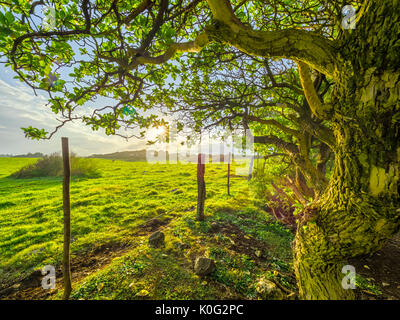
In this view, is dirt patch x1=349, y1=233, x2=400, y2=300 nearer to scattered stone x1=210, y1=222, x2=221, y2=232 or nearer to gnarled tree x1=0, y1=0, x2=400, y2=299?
gnarled tree x1=0, y1=0, x2=400, y2=299

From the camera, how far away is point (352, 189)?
181cm

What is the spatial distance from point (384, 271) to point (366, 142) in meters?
6.88

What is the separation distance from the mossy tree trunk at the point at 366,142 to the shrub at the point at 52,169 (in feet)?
99.0

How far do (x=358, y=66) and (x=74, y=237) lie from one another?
10698mm

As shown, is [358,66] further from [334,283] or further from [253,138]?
[253,138]

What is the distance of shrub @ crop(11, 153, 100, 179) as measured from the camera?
25.4 meters

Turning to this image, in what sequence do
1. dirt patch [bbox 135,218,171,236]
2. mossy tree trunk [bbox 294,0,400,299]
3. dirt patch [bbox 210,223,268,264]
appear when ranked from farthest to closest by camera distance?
1. dirt patch [bbox 135,218,171,236]
2. dirt patch [bbox 210,223,268,264]
3. mossy tree trunk [bbox 294,0,400,299]

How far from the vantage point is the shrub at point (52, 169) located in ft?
83.3

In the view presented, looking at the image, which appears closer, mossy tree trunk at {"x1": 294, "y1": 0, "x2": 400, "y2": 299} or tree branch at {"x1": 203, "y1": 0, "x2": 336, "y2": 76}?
mossy tree trunk at {"x1": 294, "y1": 0, "x2": 400, "y2": 299}

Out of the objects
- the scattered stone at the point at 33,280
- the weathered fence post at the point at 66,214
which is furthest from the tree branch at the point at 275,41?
the scattered stone at the point at 33,280

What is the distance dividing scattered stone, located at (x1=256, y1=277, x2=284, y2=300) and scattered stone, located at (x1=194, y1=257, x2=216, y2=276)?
1274 millimetres

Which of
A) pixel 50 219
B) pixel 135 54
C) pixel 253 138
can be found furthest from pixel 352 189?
pixel 50 219

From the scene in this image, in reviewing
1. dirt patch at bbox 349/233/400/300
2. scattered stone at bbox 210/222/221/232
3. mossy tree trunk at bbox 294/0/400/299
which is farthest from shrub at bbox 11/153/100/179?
dirt patch at bbox 349/233/400/300

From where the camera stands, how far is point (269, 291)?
11.8ft
